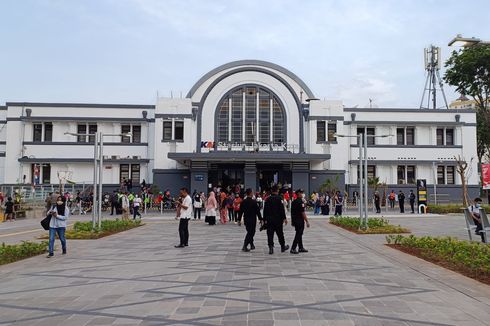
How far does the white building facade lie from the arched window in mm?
95

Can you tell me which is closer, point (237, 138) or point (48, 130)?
point (237, 138)

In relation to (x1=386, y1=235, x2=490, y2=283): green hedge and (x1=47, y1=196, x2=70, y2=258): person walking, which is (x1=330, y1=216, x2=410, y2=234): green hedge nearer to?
(x1=386, y1=235, x2=490, y2=283): green hedge

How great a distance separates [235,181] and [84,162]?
14104 mm

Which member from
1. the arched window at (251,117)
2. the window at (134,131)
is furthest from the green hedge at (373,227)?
the window at (134,131)

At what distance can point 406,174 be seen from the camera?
136 feet

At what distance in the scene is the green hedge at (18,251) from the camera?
10.7 metres

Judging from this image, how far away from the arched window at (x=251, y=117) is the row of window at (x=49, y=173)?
8.64m

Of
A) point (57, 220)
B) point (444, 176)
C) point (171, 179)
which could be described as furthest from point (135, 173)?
point (444, 176)

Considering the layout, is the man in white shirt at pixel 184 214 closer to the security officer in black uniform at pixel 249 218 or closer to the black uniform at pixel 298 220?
the security officer in black uniform at pixel 249 218

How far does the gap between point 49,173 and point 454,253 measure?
123 ft

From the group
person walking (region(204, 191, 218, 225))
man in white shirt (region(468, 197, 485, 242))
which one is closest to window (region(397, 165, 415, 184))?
person walking (region(204, 191, 218, 225))

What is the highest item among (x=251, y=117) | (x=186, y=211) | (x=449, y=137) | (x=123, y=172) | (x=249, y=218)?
(x=251, y=117)

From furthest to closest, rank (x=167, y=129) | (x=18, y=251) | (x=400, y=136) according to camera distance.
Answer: (x=400, y=136) → (x=167, y=129) → (x=18, y=251)

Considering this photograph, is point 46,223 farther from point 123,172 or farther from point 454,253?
point 123,172
